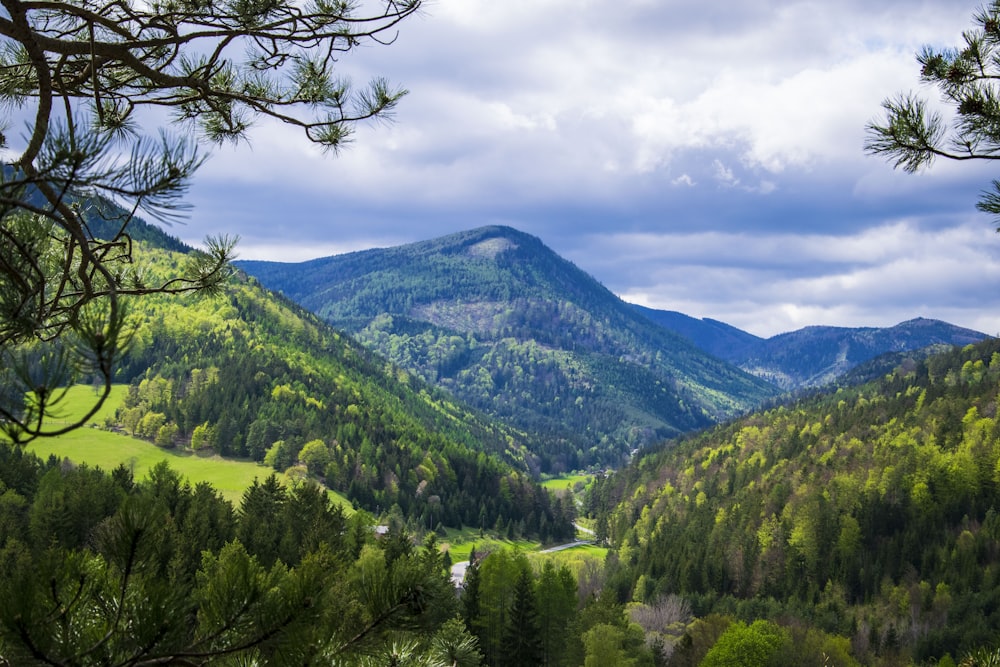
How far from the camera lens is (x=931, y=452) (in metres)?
123

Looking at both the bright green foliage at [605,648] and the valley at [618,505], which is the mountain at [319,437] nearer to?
the valley at [618,505]

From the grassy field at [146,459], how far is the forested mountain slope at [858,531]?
61.2 m

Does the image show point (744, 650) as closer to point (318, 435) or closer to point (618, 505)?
point (318, 435)

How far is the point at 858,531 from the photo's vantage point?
112 meters

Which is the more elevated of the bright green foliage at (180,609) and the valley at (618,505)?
the bright green foliage at (180,609)

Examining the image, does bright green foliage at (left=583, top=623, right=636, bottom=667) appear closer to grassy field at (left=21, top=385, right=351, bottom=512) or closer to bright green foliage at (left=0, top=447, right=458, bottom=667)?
bright green foliage at (left=0, top=447, right=458, bottom=667)

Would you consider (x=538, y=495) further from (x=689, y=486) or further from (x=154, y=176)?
(x=154, y=176)

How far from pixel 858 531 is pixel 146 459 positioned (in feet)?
408

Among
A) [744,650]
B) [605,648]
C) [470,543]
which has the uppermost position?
[605,648]

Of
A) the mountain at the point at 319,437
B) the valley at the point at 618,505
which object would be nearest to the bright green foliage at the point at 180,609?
the valley at the point at 618,505

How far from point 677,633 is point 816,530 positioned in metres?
50.4

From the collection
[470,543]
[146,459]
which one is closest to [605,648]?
[470,543]

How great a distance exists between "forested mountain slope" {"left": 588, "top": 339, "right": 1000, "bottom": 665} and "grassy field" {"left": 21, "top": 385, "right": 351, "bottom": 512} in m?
61.2

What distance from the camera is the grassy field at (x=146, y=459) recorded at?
119 m
